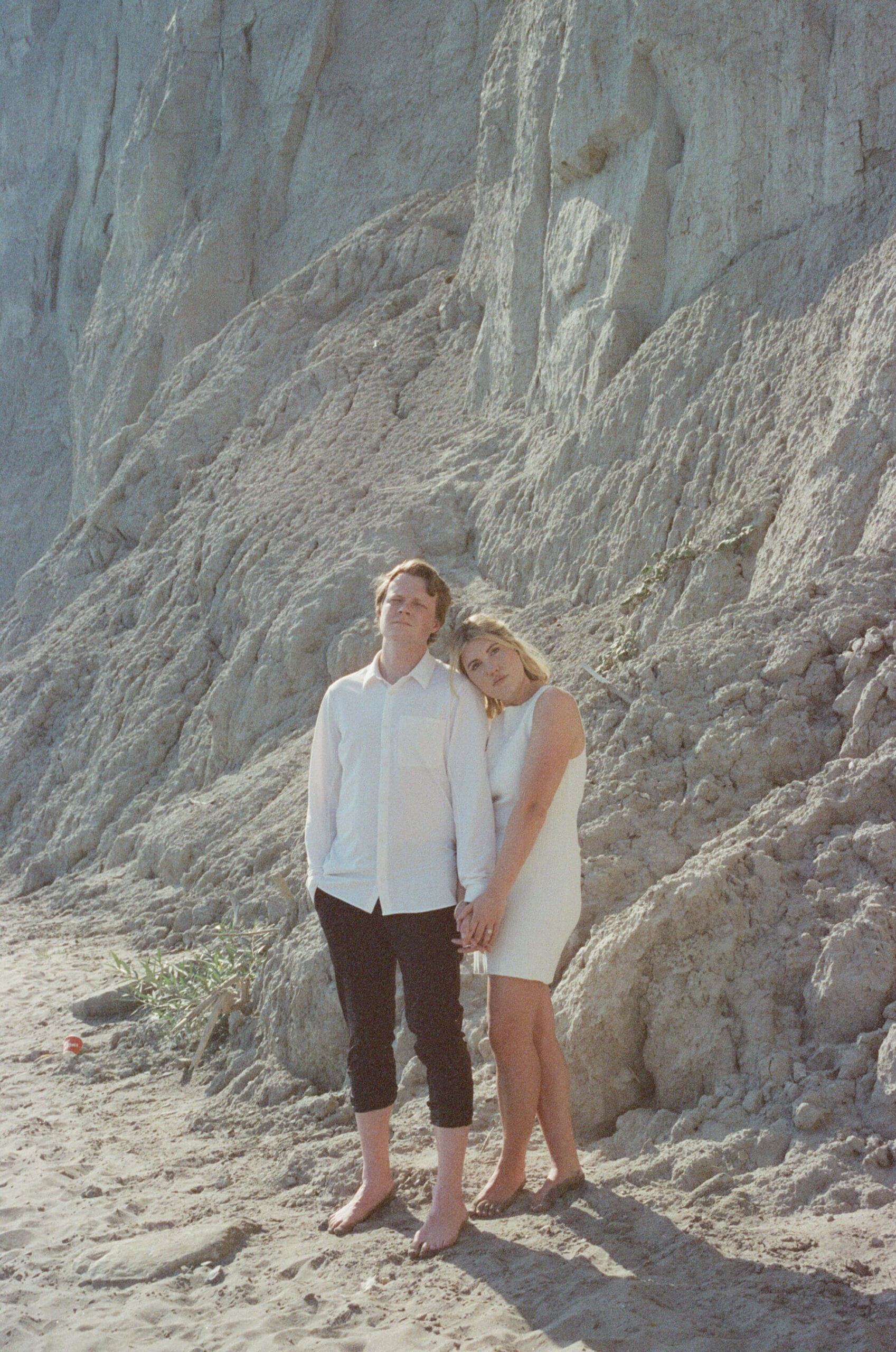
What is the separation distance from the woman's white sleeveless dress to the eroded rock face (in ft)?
2.39

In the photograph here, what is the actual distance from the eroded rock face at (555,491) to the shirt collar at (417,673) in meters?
1.19

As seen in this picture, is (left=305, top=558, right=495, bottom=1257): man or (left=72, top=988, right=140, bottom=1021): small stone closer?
(left=305, top=558, right=495, bottom=1257): man

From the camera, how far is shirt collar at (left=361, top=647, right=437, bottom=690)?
341cm

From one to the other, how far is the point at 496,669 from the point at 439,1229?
1460 mm

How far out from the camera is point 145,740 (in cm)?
937

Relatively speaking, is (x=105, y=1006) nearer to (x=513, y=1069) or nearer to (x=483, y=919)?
(x=513, y=1069)

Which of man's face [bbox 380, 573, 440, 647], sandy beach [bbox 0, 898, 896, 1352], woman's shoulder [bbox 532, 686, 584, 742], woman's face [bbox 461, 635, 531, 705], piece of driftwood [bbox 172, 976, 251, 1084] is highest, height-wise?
man's face [bbox 380, 573, 440, 647]

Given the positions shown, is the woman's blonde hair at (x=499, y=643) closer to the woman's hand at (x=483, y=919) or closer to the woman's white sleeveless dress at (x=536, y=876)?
the woman's white sleeveless dress at (x=536, y=876)

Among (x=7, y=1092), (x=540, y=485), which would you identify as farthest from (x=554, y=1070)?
(x=540, y=485)

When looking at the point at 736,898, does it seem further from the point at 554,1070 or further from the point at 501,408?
the point at 501,408

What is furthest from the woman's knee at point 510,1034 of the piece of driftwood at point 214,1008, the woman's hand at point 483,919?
the piece of driftwood at point 214,1008

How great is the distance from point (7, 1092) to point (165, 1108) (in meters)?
0.75

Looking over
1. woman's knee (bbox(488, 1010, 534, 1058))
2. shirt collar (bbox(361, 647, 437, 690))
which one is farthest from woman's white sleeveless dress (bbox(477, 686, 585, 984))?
shirt collar (bbox(361, 647, 437, 690))

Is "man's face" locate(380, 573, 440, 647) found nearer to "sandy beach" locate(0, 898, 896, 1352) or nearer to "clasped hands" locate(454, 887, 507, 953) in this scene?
"clasped hands" locate(454, 887, 507, 953)
